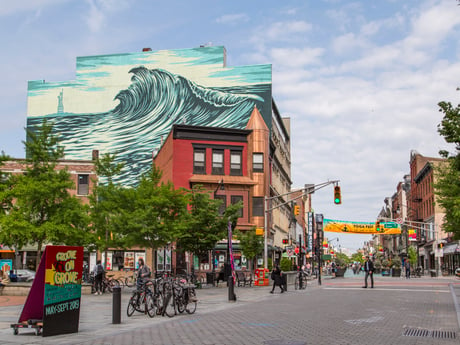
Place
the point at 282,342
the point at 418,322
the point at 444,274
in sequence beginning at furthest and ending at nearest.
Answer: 1. the point at 444,274
2. the point at 418,322
3. the point at 282,342

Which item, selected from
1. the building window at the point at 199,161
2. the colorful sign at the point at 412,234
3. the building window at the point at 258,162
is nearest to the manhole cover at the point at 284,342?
the building window at the point at 199,161

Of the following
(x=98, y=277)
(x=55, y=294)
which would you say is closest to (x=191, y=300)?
(x=55, y=294)

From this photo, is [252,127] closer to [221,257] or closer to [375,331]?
[221,257]

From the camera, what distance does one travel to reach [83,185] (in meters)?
54.5

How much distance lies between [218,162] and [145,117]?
4401cm

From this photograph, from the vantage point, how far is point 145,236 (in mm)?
33406

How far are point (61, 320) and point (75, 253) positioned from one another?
167 centimetres

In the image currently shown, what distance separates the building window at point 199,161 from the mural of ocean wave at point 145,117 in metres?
36.5

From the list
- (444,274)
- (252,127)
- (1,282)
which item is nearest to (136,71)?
(252,127)

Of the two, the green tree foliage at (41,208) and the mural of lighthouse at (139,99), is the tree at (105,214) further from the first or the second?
the mural of lighthouse at (139,99)

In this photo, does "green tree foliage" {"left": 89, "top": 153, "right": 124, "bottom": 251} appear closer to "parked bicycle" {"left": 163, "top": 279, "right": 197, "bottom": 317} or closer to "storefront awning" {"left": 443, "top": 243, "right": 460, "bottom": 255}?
"parked bicycle" {"left": 163, "top": 279, "right": 197, "bottom": 317}

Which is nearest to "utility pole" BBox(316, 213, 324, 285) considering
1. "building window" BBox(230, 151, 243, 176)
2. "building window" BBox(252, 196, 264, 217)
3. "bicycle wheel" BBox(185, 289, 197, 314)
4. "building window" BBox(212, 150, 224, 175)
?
"building window" BBox(252, 196, 264, 217)

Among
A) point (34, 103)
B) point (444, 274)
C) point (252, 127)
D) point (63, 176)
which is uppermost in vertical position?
point (34, 103)

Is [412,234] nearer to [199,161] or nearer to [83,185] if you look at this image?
[199,161]
